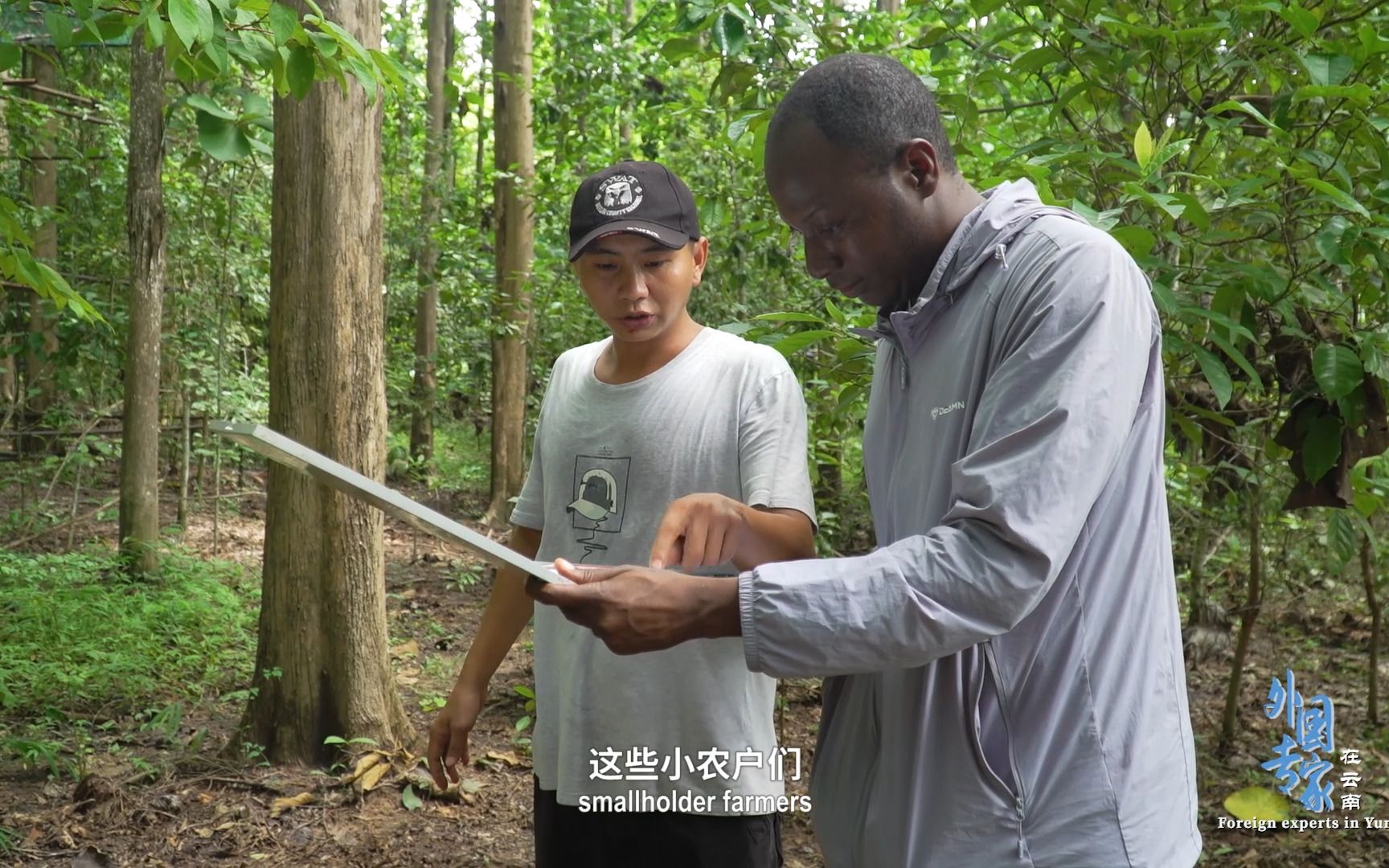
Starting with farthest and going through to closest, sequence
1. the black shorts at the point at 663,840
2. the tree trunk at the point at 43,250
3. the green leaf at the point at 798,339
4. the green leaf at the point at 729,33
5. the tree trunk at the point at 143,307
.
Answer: the tree trunk at the point at 43,250
the tree trunk at the point at 143,307
the green leaf at the point at 729,33
the green leaf at the point at 798,339
the black shorts at the point at 663,840

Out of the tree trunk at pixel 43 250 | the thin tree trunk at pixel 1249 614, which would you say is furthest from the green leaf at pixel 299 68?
the tree trunk at pixel 43 250

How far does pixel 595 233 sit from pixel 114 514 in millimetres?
8467

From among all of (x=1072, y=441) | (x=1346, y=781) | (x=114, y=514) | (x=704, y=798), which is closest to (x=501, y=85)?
(x=114, y=514)

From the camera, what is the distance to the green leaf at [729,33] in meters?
3.07

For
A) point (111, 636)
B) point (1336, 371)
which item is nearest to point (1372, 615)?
point (1336, 371)

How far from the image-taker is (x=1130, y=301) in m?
1.31

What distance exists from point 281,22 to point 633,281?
3.68 ft

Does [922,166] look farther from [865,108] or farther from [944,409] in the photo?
[944,409]

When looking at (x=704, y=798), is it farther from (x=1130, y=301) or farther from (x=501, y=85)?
(x=501, y=85)

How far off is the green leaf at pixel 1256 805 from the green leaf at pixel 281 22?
3667 millimetres

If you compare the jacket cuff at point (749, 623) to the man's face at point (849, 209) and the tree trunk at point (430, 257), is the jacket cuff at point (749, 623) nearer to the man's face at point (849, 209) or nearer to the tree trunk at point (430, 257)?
the man's face at point (849, 209)

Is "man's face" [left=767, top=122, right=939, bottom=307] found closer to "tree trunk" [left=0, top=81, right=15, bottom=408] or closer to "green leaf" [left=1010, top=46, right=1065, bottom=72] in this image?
"green leaf" [left=1010, top=46, right=1065, bottom=72]

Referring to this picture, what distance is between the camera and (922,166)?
1466 mm

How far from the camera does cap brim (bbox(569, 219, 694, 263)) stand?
2146 mm
